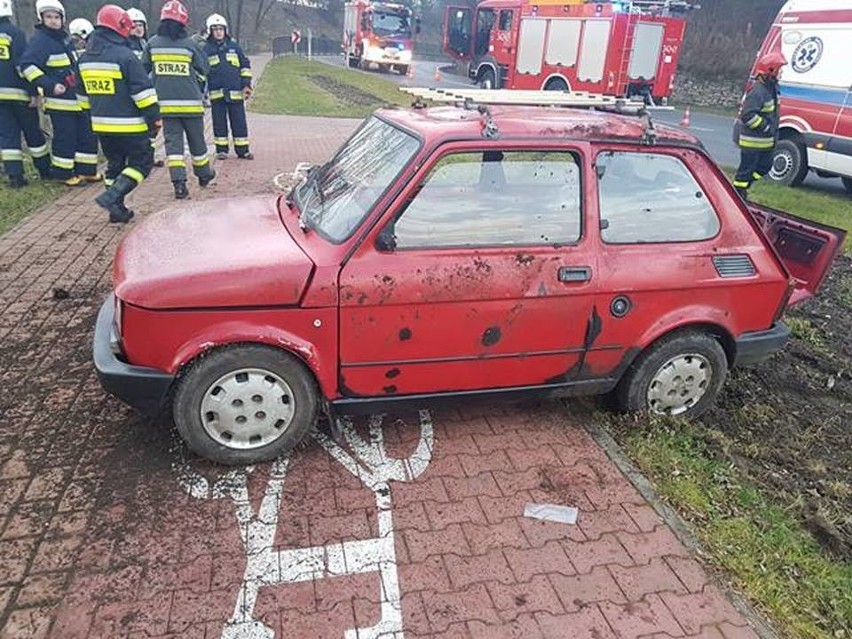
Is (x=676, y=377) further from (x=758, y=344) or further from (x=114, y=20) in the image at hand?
(x=114, y=20)

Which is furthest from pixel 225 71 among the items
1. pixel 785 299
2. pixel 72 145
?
pixel 785 299

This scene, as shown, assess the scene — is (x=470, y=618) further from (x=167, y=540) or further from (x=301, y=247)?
(x=301, y=247)

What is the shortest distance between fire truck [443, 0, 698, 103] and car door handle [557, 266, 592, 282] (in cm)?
1553

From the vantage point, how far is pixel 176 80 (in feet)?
24.4

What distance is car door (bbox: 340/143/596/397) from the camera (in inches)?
125

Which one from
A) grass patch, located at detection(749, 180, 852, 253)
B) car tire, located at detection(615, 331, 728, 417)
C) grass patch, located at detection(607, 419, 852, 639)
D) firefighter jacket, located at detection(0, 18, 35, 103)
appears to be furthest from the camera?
grass patch, located at detection(749, 180, 852, 253)

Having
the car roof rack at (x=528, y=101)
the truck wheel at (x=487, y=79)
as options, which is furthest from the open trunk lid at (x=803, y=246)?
the truck wheel at (x=487, y=79)

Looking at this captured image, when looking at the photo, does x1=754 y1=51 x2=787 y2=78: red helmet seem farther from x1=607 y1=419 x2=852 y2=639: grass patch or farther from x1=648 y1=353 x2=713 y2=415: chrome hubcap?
x1=607 y1=419 x2=852 y2=639: grass patch

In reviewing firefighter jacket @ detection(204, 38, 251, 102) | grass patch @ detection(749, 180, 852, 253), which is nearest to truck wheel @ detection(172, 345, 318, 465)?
firefighter jacket @ detection(204, 38, 251, 102)

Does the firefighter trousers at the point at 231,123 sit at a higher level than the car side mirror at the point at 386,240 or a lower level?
lower

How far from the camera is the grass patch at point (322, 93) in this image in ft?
55.3

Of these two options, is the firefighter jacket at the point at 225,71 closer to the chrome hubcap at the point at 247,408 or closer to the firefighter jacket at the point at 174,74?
the firefighter jacket at the point at 174,74

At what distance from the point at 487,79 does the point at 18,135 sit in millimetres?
16426

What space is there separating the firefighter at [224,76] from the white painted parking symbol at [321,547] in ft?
24.0
